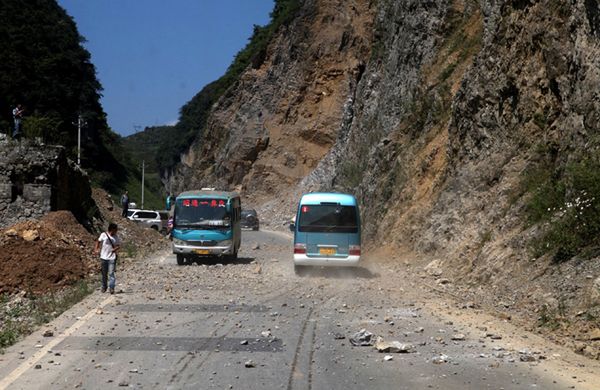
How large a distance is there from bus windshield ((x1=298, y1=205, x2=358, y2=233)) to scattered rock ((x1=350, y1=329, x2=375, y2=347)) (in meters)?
11.4

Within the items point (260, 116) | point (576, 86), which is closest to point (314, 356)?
point (576, 86)

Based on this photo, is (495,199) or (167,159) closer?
(495,199)

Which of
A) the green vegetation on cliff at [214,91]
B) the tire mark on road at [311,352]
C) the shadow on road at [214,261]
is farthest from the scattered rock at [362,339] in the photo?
the green vegetation on cliff at [214,91]

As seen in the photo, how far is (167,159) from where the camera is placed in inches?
4875

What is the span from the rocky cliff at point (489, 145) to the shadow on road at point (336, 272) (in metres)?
2.17

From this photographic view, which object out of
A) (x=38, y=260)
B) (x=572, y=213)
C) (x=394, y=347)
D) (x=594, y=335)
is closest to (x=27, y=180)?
(x=38, y=260)

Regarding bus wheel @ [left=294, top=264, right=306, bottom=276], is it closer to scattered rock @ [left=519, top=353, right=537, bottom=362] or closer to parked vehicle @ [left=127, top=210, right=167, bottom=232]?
scattered rock @ [left=519, top=353, right=537, bottom=362]

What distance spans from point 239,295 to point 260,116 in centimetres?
6557

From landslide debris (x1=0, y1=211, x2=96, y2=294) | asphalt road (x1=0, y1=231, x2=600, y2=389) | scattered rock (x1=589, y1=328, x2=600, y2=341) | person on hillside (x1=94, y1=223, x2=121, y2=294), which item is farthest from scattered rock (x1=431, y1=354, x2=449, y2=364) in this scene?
landslide debris (x1=0, y1=211, x2=96, y2=294)

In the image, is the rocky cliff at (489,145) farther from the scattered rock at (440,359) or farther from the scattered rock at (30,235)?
the scattered rock at (30,235)

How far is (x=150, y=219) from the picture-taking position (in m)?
45.9

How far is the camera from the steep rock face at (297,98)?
74.1 metres

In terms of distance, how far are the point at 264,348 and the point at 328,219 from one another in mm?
12237

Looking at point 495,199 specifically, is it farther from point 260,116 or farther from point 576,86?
point 260,116
